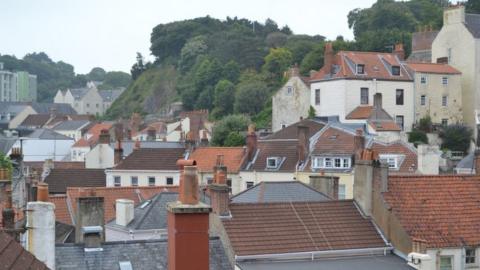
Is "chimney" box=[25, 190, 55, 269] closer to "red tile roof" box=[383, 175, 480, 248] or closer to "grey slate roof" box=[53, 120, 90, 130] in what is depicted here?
"red tile roof" box=[383, 175, 480, 248]

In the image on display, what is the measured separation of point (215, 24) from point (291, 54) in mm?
53212

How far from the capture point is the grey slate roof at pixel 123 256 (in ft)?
71.9

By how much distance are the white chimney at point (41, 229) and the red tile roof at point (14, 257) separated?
202 inches

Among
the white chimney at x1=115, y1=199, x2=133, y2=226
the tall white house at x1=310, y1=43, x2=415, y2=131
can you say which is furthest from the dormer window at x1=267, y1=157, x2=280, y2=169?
the white chimney at x1=115, y1=199, x2=133, y2=226

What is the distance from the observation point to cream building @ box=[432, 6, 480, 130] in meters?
66.4

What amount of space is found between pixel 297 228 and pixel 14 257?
1761 centimetres

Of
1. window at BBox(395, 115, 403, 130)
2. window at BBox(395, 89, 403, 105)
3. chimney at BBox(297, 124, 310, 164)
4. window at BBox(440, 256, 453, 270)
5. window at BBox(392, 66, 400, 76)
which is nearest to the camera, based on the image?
window at BBox(440, 256, 453, 270)

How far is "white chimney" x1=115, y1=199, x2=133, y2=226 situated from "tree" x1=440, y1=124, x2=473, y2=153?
1512 inches

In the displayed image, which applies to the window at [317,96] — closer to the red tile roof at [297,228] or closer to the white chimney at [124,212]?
the white chimney at [124,212]

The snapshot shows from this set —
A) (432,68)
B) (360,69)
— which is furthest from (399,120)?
(432,68)

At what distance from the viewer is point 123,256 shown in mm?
22594

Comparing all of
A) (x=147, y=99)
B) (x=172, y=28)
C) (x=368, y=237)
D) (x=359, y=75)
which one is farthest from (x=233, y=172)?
(x=172, y=28)

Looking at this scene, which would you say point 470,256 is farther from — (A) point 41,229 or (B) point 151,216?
(A) point 41,229

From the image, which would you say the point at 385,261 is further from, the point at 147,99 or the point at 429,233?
the point at 147,99
